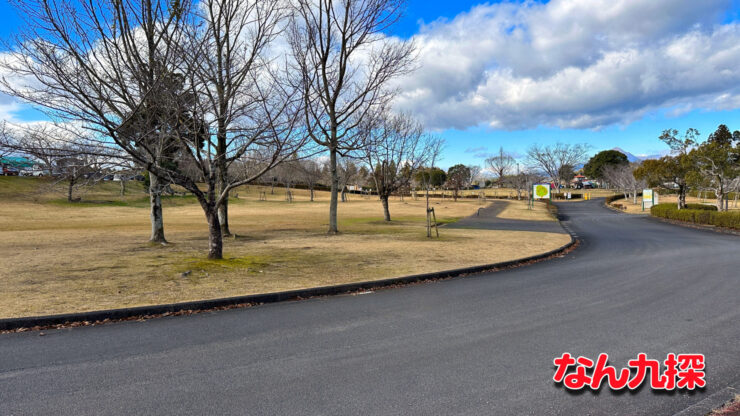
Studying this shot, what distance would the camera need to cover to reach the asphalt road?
3.37m

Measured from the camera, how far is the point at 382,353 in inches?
175

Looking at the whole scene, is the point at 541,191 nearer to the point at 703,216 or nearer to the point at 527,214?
the point at 527,214

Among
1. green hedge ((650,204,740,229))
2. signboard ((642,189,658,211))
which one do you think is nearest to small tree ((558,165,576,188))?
signboard ((642,189,658,211))

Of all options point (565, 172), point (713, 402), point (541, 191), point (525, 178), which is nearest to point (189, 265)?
point (713, 402)

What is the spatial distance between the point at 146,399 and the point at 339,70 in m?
17.5

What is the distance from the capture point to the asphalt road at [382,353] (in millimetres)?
3371

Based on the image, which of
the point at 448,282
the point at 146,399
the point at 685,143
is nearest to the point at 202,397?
the point at 146,399

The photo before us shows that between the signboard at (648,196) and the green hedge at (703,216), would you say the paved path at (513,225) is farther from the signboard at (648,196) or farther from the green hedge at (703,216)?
the signboard at (648,196)

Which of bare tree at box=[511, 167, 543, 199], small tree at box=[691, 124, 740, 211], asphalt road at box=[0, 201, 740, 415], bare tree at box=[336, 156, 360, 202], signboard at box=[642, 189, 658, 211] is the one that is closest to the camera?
asphalt road at box=[0, 201, 740, 415]

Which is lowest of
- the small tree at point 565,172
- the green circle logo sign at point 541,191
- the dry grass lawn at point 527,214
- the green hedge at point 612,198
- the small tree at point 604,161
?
the dry grass lawn at point 527,214

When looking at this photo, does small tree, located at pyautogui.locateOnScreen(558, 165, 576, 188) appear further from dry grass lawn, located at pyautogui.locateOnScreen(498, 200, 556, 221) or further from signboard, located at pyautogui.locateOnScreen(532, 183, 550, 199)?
dry grass lawn, located at pyautogui.locateOnScreen(498, 200, 556, 221)

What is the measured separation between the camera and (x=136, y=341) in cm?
495

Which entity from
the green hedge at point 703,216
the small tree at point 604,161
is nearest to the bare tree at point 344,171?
the green hedge at point 703,216

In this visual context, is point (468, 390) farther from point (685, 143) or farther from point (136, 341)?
point (685, 143)
